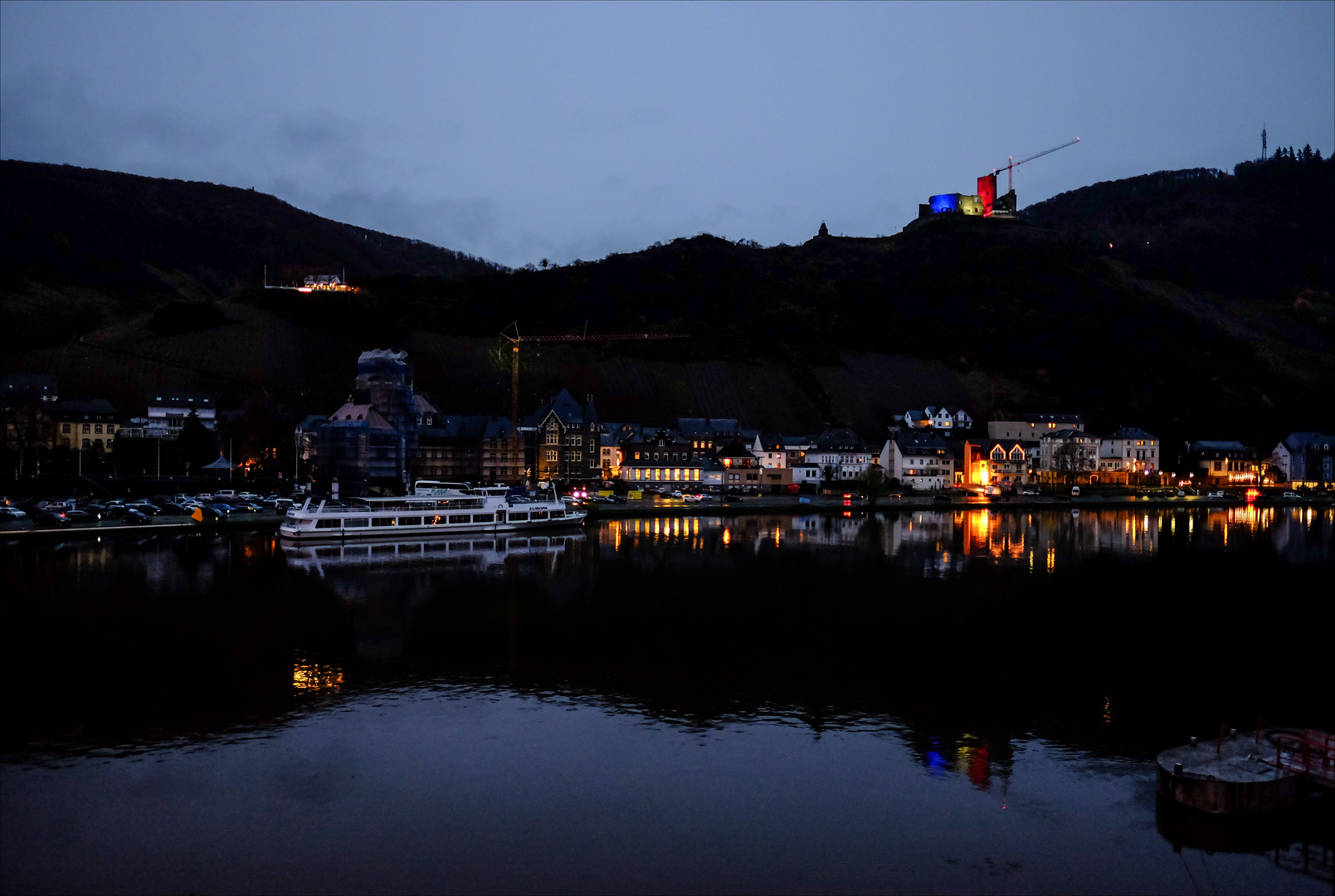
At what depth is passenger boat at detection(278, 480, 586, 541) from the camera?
1634 inches

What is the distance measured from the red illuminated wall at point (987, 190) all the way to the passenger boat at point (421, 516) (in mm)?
149912

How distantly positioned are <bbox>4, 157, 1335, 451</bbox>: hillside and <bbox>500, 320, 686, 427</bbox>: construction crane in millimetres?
1350

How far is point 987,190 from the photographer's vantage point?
17988 centimetres

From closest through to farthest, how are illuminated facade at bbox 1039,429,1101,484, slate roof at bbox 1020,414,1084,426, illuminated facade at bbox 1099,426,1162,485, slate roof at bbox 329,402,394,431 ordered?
slate roof at bbox 329,402,394,431
illuminated facade at bbox 1039,429,1101,484
illuminated facade at bbox 1099,426,1162,485
slate roof at bbox 1020,414,1084,426

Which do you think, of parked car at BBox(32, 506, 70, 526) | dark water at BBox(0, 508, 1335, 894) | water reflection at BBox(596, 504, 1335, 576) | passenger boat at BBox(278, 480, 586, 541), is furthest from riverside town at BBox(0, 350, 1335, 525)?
dark water at BBox(0, 508, 1335, 894)

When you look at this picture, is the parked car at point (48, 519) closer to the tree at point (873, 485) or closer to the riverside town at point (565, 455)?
the riverside town at point (565, 455)

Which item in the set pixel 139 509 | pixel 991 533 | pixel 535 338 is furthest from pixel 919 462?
pixel 139 509

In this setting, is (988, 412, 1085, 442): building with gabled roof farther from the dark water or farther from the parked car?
the parked car

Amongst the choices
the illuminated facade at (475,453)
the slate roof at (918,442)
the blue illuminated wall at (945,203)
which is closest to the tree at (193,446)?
the illuminated facade at (475,453)

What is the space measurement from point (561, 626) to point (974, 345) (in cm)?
11171

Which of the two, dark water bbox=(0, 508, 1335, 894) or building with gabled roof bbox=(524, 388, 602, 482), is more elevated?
building with gabled roof bbox=(524, 388, 602, 482)

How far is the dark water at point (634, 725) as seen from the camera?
11.4 m

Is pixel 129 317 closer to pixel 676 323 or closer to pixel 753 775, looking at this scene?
pixel 676 323

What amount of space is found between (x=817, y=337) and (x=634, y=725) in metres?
112
